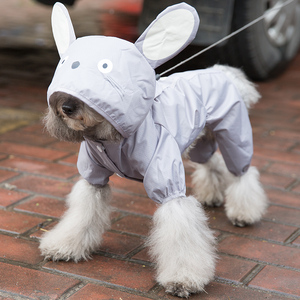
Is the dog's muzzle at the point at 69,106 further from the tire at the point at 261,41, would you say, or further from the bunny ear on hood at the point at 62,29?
the tire at the point at 261,41

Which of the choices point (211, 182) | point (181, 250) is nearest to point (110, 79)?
point (181, 250)

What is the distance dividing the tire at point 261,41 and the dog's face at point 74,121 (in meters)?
3.04

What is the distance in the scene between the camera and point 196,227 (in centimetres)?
229

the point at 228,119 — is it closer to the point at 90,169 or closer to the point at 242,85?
the point at 242,85

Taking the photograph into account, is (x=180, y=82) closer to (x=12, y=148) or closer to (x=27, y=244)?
(x=27, y=244)

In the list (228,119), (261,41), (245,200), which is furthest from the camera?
(261,41)

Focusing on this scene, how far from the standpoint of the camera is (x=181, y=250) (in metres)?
2.25

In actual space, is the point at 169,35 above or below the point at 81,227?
above

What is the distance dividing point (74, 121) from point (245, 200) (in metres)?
1.22

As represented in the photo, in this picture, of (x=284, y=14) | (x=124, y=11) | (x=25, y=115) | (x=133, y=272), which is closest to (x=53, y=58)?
(x=25, y=115)

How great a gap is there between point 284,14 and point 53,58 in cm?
263

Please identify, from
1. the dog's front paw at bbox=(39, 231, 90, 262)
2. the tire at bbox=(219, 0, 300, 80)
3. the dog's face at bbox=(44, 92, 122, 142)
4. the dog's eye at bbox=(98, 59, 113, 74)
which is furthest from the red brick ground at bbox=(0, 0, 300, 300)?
the tire at bbox=(219, 0, 300, 80)

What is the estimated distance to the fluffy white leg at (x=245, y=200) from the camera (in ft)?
9.52

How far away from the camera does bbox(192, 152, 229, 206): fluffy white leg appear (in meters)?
3.20
